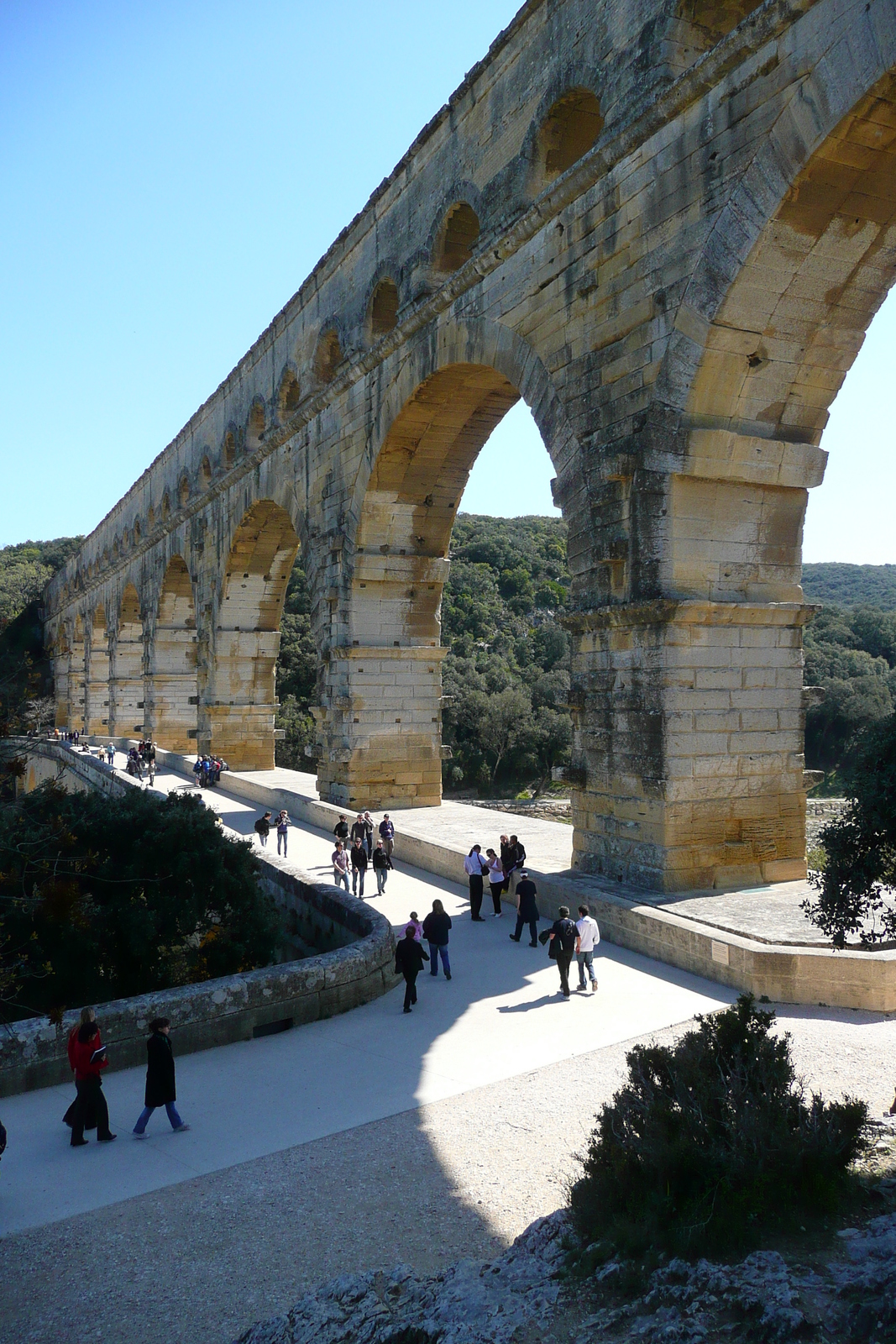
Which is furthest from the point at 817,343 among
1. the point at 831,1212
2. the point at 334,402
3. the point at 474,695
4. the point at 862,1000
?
the point at 474,695

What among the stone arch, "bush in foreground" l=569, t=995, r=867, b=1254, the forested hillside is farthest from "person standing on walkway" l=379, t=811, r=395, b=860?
the forested hillside

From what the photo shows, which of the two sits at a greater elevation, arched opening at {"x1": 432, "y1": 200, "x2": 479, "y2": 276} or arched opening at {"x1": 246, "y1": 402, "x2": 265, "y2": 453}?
arched opening at {"x1": 432, "y1": 200, "x2": 479, "y2": 276}

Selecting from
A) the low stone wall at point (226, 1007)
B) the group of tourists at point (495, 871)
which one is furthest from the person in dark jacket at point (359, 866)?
the low stone wall at point (226, 1007)

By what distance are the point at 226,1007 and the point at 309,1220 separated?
2.62m

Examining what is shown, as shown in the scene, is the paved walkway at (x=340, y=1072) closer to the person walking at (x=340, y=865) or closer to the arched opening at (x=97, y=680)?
the person walking at (x=340, y=865)

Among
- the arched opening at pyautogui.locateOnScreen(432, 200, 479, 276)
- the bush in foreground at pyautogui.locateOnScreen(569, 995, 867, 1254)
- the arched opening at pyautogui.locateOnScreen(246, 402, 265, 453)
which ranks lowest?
the bush in foreground at pyautogui.locateOnScreen(569, 995, 867, 1254)

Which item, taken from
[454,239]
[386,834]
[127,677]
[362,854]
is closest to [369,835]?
[386,834]

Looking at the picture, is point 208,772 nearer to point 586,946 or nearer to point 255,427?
point 255,427

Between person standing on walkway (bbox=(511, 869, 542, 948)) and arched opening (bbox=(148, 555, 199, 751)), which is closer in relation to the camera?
person standing on walkway (bbox=(511, 869, 542, 948))

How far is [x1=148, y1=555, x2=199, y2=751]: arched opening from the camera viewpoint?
26.5m

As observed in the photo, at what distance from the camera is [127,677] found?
109 feet

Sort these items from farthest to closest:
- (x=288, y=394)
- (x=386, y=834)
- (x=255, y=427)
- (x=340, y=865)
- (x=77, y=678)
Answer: (x=77, y=678) < (x=255, y=427) < (x=288, y=394) < (x=386, y=834) < (x=340, y=865)

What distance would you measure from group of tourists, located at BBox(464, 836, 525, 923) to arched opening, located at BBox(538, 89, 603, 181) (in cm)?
685

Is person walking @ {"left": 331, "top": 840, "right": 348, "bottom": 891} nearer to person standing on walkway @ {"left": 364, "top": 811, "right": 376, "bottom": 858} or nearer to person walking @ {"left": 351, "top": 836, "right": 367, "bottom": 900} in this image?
person walking @ {"left": 351, "top": 836, "right": 367, "bottom": 900}
